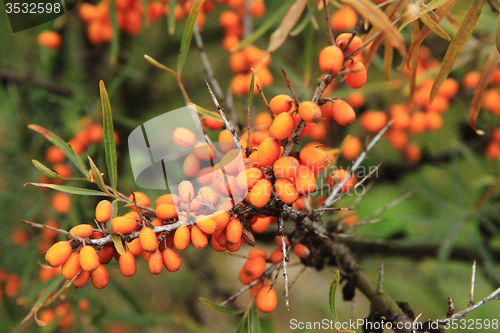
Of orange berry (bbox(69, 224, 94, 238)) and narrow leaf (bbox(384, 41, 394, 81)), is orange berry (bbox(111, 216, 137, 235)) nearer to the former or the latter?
orange berry (bbox(69, 224, 94, 238))

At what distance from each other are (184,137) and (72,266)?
295mm

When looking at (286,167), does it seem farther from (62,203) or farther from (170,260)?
(62,203)

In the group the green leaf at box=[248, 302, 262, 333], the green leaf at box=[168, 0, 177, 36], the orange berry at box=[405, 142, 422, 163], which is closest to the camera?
the green leaf at box=[248, 302, 262, 333]

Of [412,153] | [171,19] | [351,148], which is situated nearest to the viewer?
[171,19]

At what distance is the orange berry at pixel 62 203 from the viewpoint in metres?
1.05

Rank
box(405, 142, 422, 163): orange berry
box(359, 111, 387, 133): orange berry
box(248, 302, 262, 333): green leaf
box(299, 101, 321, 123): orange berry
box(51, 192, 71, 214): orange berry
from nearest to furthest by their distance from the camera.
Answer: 1. box(299, 101, 321, 123): orange berry
2. box(248, 302, 262, 333): green leaf
3. box(51, 192, 71, 214): orange berry
4. box(359, 111, 387, 133): orange berry
5. box(405, 142, 422, 163): orange berry

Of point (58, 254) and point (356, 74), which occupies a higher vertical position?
point (356, 74)

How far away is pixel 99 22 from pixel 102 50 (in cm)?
19

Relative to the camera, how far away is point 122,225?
1.52 feet

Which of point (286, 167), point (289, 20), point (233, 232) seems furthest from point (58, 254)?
point (289, 20)

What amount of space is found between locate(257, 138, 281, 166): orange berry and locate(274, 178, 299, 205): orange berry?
35 mm

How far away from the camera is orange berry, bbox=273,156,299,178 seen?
1.50 ft

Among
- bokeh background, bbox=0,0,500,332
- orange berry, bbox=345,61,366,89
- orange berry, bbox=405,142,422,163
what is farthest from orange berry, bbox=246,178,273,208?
orange berry, bbox=405,142,422,163

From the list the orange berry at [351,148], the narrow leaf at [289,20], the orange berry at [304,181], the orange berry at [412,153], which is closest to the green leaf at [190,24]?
the narrow leaf at [289,20]
